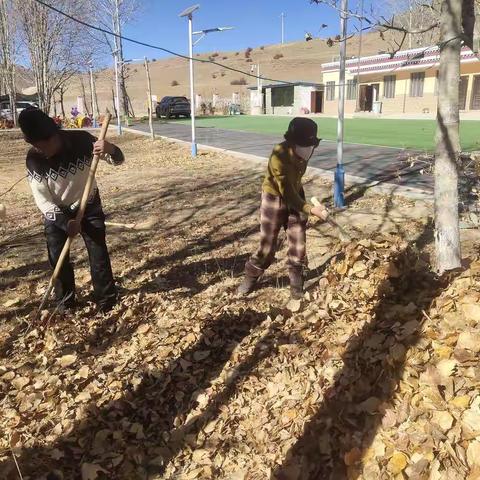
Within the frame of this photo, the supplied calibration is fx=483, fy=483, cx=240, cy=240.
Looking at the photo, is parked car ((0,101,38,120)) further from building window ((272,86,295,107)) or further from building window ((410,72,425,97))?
building window ((410,72,425,97))

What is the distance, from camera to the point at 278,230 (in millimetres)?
3988

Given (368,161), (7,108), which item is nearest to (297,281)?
(368,161)

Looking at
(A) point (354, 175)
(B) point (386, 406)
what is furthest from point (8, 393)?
(A) point (354, 175)

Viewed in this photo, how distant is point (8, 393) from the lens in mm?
2957

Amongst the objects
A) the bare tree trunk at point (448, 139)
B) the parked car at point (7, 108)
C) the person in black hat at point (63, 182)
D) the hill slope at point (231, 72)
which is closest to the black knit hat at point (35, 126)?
the person in black hat at point (63, 182)

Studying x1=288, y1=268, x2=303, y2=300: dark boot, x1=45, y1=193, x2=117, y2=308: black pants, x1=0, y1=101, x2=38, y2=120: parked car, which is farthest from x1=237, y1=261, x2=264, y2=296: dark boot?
x1=0, y1=101, x2=38, y2=120: parked car

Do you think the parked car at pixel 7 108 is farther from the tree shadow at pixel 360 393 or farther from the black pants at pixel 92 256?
the tree shadow at pixel 360 393

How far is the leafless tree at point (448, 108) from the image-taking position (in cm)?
321

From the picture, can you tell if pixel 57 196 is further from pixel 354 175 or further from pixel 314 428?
pixel 354 175

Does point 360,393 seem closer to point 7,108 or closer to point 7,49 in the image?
point 7,49

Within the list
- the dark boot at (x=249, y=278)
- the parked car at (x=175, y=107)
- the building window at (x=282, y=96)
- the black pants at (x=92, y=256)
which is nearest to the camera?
the black pants at (x=92, y=256)

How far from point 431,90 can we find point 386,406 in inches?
1297

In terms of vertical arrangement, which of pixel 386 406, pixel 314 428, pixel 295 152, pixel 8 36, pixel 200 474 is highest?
pixel 8 36

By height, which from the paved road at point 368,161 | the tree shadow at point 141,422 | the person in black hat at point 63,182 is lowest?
the tree shadow at point 141,422
